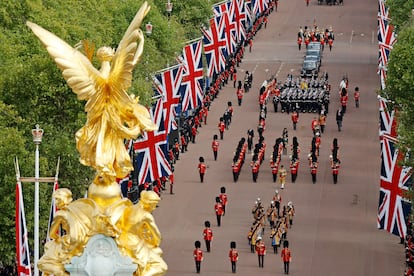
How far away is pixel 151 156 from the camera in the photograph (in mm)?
69375

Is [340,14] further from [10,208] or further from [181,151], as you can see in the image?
[10,208]

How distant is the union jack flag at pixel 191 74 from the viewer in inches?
3467

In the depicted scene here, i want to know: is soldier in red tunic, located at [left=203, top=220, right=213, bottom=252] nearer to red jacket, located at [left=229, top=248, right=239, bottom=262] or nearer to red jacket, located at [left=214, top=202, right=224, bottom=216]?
red jacket, located at [left=229, top=248, right=239, bottom=262]

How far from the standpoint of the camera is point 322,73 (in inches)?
5098

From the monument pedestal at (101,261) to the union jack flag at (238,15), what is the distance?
283 ft

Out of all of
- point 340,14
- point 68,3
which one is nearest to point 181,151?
point 68,3

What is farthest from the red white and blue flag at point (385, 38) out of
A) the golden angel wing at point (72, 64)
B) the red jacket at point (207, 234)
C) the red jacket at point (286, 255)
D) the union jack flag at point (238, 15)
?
the golden angel wing at point (72, 64)

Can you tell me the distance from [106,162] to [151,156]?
3980 centimetres

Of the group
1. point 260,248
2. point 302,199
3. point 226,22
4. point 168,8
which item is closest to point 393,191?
point 260,248

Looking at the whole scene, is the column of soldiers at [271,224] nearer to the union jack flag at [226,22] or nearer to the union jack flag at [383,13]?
the union jack flag at [383,13]

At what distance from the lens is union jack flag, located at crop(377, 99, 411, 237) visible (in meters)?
64.1

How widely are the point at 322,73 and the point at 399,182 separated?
65317mm

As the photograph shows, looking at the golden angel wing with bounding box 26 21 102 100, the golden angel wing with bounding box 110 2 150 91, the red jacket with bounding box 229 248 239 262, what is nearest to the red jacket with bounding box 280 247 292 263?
the red jacket with bounding box 229 248 239 262

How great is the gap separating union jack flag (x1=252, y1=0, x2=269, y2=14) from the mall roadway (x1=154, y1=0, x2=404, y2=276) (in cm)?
1107
